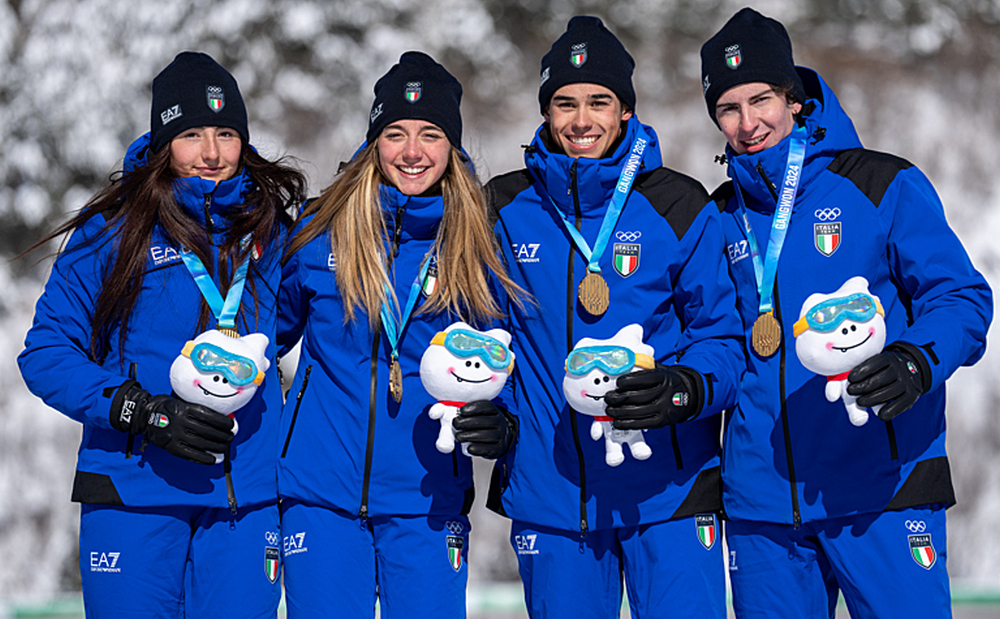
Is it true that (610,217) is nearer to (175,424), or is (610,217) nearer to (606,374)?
(606,374)

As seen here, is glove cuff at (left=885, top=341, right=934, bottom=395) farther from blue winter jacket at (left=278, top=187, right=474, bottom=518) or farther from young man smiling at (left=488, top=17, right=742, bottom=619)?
blue winter jacket at (left=278, top=187, right=474, bottom=518)

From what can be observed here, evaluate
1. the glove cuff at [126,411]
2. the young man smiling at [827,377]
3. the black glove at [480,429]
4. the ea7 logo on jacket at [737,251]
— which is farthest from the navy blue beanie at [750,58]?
the glove cuff at [126,411]

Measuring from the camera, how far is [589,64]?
2941 mm

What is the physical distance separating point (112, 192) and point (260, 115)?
6214 mm

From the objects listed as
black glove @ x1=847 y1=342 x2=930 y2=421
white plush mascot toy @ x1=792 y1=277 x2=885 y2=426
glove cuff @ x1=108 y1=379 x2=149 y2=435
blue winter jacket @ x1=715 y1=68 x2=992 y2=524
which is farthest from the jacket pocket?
black glove @ x1=847 y1=342 x2=930 y2=421

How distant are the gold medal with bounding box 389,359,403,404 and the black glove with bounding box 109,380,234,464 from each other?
0.45 meters

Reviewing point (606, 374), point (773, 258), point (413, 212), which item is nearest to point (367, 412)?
point (413, 212)

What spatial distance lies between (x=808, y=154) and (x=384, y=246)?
50.7 inches

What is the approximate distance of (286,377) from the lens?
8.27m

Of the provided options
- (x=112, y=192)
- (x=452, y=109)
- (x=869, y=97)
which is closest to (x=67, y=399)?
(x=112, y=192)


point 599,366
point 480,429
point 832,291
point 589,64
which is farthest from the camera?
point 589,64

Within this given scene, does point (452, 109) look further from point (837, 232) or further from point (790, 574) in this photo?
point (790, 574)

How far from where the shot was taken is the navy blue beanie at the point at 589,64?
2941 millimetres

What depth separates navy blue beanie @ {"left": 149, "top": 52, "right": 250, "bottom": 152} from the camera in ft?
9.80
